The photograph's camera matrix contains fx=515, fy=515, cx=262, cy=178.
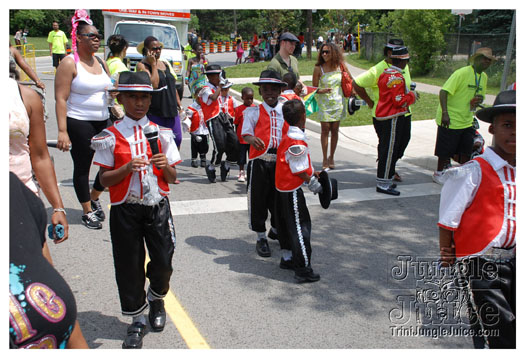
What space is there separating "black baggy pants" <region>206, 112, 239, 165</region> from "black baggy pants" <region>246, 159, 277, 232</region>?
2.59 m

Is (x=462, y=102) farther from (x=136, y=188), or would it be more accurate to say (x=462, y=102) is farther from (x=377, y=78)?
(x=136, y=188)

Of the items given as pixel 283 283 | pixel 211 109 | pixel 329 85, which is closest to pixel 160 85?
pixel 211 109

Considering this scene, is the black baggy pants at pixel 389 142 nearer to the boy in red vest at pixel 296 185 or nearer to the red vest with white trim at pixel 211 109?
the red vest with white trim at pixel 211 109

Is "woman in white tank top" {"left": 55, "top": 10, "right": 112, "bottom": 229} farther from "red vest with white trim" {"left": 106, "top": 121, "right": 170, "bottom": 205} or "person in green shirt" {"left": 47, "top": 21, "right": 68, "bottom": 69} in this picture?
"person in green shirt" {"left": 47, "top": 21, "right": 68, "bottom": 69}

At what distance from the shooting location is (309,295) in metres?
4.32

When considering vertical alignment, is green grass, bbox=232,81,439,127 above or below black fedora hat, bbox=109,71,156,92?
below

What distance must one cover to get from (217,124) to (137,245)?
4.46m

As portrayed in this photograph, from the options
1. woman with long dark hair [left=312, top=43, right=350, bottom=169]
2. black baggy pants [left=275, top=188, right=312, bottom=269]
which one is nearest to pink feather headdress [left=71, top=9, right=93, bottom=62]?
black baggy pants [left=275, top=188, right=312, bottom=269]

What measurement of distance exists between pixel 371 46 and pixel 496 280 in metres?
27.4

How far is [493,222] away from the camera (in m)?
2.69

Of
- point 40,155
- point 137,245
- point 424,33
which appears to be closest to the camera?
point 40,155

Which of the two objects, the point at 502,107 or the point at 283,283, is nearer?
the point at 502,107

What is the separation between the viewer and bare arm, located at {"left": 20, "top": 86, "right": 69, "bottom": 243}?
2889 mm

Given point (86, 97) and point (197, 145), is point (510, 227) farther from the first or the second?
point (197, 145)
